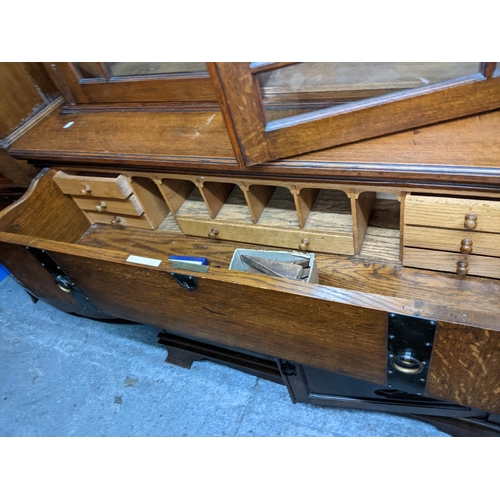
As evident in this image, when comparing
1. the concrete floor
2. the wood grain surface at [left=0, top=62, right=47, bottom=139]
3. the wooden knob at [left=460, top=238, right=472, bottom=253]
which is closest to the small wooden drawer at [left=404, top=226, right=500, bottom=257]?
the wooden knob at [left=460, top=238, right=472, bottom=253]

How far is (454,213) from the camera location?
2.78 feet

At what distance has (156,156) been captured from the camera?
3.53 ft

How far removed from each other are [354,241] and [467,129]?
383 mm

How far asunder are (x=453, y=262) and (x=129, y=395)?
1.06 metres

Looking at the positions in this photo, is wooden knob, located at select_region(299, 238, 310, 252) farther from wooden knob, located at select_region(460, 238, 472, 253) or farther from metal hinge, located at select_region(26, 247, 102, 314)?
metal hinge, located at select_region(26, 247, 102, 314)

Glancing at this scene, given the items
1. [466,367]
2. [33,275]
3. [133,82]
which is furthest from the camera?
[133,82]

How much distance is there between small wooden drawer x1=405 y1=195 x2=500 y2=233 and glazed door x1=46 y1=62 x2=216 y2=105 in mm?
669

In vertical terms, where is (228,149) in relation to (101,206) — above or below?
above

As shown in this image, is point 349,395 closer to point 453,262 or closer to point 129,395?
point 453,262

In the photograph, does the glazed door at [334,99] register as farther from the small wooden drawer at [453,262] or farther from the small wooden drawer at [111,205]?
the small wooden drawer at [111,205]

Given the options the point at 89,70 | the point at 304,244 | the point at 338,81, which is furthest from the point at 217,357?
the point at 89,70

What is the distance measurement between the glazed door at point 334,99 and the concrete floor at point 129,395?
2.47 ft

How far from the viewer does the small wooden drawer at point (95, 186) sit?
4.01 ft

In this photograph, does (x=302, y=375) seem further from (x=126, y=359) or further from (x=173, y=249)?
(x=126, y=359)
